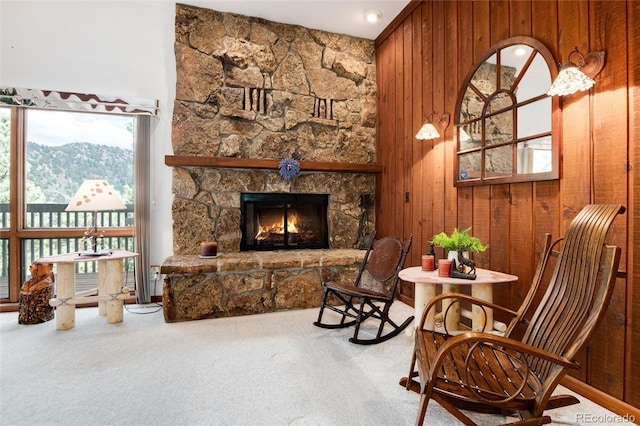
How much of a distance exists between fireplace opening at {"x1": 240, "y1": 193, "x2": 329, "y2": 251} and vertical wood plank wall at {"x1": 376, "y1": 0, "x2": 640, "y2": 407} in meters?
0.96

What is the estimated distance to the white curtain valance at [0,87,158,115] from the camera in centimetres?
316

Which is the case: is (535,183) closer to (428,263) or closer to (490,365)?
(428,263)

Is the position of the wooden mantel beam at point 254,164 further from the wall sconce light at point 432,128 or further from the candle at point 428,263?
the candle at point 428,263

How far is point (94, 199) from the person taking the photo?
283 cm

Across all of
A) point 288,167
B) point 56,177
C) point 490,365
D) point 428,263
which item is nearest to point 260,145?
point 288,167

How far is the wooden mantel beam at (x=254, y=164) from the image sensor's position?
3.38m

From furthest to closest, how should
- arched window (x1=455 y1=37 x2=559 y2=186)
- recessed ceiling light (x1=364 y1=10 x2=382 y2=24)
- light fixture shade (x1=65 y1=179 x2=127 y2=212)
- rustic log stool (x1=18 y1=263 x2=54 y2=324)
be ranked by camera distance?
recessed ceiling light (x1=364 y1=10 x2=382 y2=24)
rustic log stool (x1=18 y1=263 x2=54 y2=324)
light fixture shade (x1=65 y1=179 x2=127 y2=212)
arched window (x1=455 y1=37 x2=559 y2=186)

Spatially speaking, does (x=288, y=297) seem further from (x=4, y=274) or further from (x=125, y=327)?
(x=4, y=274)

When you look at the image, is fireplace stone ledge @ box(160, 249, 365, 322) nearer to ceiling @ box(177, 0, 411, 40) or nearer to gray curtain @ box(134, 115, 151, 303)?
gray curtain @ box(134, 115, 151, 303)

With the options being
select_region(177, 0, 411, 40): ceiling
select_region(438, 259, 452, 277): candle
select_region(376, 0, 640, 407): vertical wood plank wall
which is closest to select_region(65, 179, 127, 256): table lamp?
select_region(177, 0, 411, 40): ceiling

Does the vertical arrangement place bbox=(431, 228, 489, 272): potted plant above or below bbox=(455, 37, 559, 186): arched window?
below

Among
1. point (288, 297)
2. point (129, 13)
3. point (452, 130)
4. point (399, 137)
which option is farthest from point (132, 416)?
point (129, 13)

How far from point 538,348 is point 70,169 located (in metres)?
4.48

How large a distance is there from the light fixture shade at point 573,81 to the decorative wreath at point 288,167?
2544 millimetres
